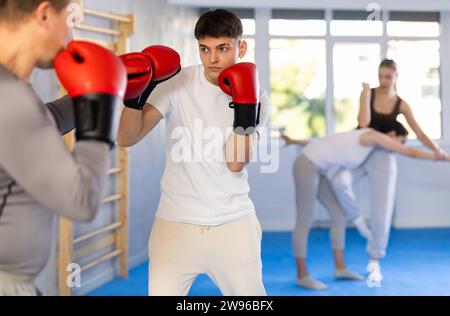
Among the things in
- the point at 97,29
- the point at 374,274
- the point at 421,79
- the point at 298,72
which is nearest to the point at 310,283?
the point at 374,274

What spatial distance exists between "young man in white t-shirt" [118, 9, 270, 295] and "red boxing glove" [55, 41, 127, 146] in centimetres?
59

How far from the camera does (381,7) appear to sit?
21.1ft

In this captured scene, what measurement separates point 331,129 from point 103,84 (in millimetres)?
5775

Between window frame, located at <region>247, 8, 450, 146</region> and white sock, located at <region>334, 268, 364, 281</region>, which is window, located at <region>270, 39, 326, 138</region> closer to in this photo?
window frame, located at <region>247, 8, 450, 146</region>

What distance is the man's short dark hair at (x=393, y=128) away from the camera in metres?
4.55

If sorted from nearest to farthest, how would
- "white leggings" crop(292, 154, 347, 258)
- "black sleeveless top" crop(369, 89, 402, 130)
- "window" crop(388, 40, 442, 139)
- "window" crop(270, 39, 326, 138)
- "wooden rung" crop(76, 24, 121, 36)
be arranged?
1. "wooden rung" crop(76, 24, 121, 36)
2. "white leggings" crop(292, 154, 347, 258)
3. "black sleeveless top" crop(369, 89, 402, 130)
4. "window" crop(270, 39, 326, 138)
5. "window" crop(388, 40, 442, 139)

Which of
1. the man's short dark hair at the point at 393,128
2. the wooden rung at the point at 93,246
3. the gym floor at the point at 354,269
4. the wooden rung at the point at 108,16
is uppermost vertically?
the wooden rung at the point at 108,16

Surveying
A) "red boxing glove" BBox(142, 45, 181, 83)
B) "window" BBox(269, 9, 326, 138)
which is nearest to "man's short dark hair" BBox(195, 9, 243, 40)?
"red boxing glove" BBox(142, 45, 181, 83)

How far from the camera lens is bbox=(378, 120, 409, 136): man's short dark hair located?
4551 mm

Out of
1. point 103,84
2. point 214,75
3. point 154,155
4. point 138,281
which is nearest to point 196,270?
point 214,75

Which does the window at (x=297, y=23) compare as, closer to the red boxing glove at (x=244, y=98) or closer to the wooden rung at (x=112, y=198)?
the wooden rung at (x=112, y=198)

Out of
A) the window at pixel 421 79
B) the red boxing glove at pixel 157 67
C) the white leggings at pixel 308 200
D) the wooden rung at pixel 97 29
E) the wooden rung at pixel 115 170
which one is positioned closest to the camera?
the red boxing glove at pixel 157 67

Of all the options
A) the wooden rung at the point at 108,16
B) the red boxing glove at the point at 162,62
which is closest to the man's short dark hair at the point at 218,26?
the red boxing glove at the point at 162,62

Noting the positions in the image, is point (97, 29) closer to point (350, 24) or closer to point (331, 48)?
point (331, 48)
